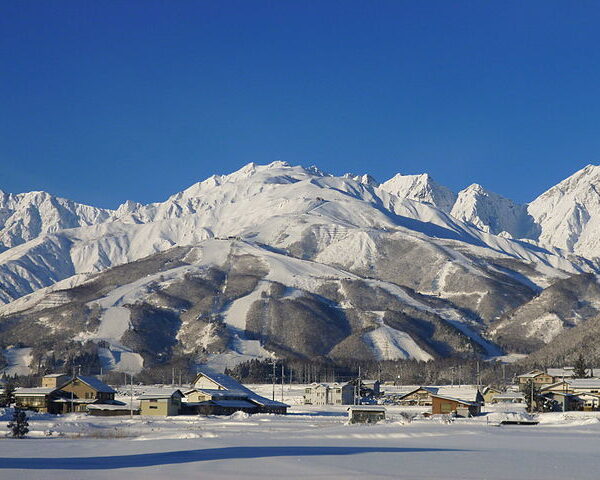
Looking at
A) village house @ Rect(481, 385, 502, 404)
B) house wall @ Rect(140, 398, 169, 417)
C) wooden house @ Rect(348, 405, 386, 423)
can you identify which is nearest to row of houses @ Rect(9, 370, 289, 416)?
house wall @ Rect(140, 398, 169, 417)

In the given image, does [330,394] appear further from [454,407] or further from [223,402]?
[454,407]

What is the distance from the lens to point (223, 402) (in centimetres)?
11425

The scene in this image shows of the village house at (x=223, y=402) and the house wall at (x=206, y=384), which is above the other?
the house wall at (x=206, y=384)

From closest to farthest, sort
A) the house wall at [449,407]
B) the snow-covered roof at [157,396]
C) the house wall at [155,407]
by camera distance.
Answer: the house wall at [155,407], the snow-covered roof at [157,396], the house wall at [449,407]

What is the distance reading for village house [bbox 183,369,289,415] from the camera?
11094 centimetres

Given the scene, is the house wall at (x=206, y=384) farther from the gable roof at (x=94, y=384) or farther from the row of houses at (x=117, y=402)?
the gable roof at (x=94, y=384)

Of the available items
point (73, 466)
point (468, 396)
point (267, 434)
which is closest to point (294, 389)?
point (468, 396)

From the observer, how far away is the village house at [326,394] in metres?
152

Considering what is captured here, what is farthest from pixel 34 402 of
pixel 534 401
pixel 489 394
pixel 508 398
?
pixel 489 394

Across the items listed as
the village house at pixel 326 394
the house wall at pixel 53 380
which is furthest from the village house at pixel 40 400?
the village house at pixel 326 394

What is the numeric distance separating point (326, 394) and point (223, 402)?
135 feet

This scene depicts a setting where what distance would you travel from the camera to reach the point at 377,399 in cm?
15575

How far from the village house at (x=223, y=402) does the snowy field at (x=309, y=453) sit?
3617 centimetres

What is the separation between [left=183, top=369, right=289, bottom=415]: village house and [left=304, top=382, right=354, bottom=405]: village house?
30.7 meters
